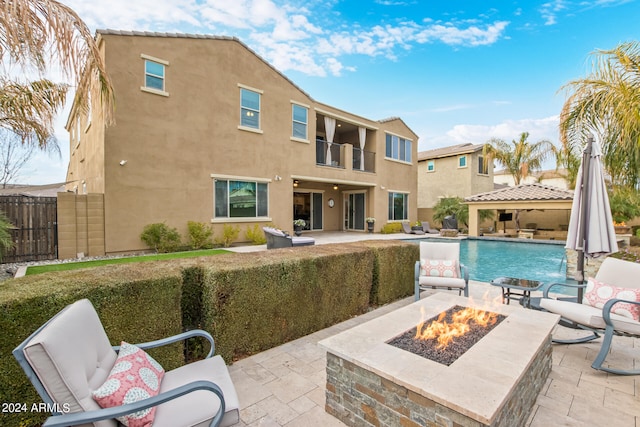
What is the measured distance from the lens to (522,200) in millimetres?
15703

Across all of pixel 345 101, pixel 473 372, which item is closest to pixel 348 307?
pixel 473 372

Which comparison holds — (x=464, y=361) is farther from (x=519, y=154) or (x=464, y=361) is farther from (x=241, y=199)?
(x=519, y=154)

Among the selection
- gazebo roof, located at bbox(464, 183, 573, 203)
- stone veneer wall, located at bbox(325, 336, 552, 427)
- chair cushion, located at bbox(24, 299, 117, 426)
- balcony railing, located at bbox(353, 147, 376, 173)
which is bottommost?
stone veneer wall, located at bbox(325, 336, 552, 427)

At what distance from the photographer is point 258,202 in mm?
13125

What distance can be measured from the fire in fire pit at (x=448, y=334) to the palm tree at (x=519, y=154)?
2127cm

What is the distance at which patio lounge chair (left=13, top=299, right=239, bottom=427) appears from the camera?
1.52 m

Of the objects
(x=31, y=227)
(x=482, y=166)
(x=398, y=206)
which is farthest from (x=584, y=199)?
(x=482, y=166)

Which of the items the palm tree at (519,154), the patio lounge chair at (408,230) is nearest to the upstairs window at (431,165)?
the palm tree at (519,154)

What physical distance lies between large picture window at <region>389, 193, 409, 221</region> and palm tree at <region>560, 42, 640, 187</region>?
40.3ft

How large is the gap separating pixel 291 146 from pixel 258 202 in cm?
325

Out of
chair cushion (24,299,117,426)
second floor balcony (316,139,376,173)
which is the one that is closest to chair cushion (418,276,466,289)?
chair cushion (24,299,117,426)

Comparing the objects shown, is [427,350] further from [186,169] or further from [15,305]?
[186,169]

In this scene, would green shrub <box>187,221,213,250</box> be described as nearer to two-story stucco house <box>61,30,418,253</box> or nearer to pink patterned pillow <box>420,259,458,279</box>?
two-story stucco house <box>61,30,418,253</box>

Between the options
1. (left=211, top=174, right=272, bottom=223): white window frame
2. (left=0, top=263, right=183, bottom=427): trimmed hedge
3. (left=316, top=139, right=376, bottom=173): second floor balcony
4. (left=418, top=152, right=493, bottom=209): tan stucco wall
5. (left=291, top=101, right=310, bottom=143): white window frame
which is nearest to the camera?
(left=0, top=263, right=183, bottom=427): trimmed hedge
